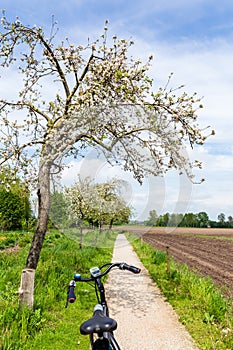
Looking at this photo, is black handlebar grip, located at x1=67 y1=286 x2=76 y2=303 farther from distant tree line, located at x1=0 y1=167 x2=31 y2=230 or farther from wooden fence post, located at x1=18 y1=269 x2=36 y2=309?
distant tree line, located at x1=0 y1=167 x2=31 y2=230

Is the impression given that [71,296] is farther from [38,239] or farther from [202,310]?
[202,310]

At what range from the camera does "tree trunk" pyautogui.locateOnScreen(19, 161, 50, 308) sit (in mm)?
6605

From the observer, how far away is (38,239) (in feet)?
23.8

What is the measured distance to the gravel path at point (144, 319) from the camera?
5.71 m

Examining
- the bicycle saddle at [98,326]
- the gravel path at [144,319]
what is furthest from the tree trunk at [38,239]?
the bicycle saddle at [98,326]

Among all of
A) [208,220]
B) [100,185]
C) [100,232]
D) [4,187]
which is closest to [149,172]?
[4,187]

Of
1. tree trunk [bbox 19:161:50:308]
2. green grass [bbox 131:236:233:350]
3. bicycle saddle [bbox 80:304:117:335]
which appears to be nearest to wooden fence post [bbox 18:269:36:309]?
tree trunk [bbox 19:161:50:308]

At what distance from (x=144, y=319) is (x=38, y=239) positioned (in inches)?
111

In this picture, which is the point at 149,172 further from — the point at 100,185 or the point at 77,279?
the point at 100,185

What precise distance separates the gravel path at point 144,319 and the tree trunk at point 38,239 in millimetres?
1897

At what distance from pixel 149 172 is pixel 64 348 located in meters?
5.22

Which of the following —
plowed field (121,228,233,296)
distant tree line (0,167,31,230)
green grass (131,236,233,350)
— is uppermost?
distant tree line (0,167,31,230)

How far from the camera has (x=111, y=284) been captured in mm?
11086

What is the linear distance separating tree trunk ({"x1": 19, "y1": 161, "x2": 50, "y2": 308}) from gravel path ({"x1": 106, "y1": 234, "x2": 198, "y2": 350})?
1.90 m
